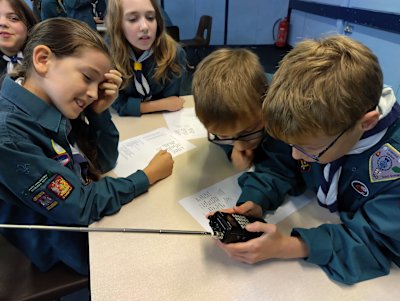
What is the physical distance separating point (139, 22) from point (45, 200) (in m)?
1.03

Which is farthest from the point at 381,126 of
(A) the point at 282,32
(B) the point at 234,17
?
(B) the point at 234,17

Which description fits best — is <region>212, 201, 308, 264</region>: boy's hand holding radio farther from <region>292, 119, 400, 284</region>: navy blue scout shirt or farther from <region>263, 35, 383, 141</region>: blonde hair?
<region>263, 35, 383, 141</region>: blonde hair

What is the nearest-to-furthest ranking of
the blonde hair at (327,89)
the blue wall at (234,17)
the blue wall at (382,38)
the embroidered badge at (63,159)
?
1. the blonde hair at (327,89)
2. the embroidered badge at (63,159)
3. the blue wall at (382,38)
4. the blue wall at (234,17)

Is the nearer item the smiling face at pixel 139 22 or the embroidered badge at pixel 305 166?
the embroidered badge at pixel 305 166

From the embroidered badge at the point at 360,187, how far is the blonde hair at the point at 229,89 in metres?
0.31

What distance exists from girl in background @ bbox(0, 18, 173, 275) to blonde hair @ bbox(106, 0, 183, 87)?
0.56 metres

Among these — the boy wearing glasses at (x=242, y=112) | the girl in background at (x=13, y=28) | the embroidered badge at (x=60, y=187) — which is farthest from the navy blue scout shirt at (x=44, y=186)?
the girl in background at (x=13, y=28)

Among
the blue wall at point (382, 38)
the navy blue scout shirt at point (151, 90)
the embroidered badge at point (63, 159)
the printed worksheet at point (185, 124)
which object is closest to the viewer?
the embroidered badge at point (63, 159)

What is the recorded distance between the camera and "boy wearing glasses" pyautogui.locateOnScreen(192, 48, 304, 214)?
2.56 ft

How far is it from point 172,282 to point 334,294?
1.12 ft

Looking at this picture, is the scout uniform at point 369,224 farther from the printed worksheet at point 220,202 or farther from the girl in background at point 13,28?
the girl in background at point 13,28

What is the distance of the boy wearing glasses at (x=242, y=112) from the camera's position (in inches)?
30.8

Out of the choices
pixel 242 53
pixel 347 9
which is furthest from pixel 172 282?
pixel 347 9

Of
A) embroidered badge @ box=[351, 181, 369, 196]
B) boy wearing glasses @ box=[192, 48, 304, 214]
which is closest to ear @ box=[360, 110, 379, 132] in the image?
embroidered badge @ box=[351, 181, 369, 196]
